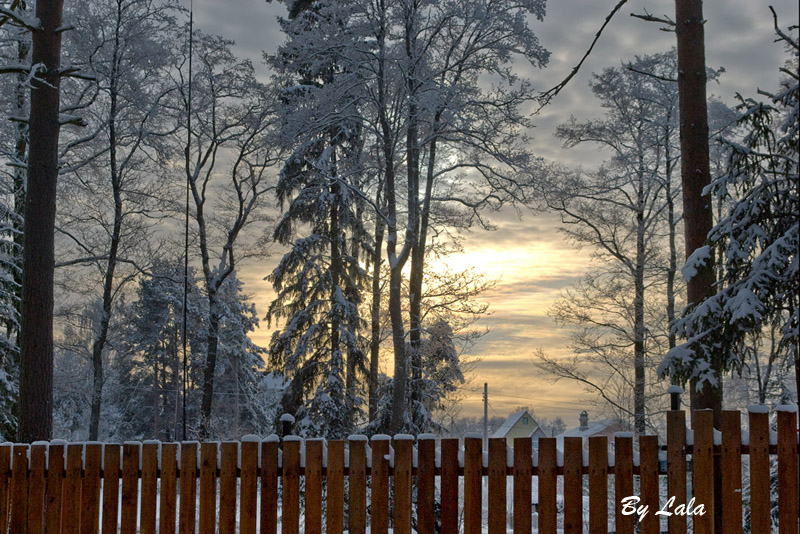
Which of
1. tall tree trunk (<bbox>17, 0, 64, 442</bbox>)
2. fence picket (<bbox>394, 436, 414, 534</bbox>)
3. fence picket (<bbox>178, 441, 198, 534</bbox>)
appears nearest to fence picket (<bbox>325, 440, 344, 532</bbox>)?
fence picket (<bbox>394, 436, 414, 534</bbox>)

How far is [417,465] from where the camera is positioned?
5.24 m

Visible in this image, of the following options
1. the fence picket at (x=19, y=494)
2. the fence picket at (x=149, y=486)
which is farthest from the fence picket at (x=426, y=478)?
the fence picket at (x=19, y=494)

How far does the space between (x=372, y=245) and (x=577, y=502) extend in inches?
597

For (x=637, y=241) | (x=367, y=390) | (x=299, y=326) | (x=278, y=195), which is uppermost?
(x=278, y=195)

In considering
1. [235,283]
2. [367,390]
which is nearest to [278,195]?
[367,390]

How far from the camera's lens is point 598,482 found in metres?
5.19

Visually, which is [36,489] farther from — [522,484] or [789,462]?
[789,462]

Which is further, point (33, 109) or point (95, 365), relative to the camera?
point (95, 365)

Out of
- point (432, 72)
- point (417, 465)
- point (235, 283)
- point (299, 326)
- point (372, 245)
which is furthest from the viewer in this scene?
point (235, 283)

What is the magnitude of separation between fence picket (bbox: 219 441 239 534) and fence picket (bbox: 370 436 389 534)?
112cm

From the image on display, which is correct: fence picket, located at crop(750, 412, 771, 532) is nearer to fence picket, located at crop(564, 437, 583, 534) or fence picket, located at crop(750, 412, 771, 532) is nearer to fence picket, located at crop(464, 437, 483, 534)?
fence picket, located at crop(564, 437, 583, 534)

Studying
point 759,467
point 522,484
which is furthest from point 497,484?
point 759,467

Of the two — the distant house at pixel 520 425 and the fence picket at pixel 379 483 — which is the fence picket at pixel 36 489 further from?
the distant house at pixel 520 425

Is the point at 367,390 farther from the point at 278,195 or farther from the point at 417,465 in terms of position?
the point at 417,465
